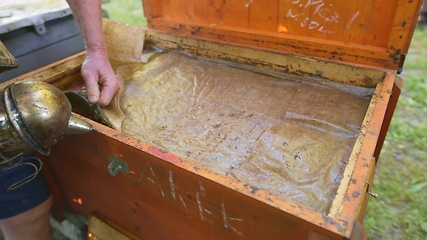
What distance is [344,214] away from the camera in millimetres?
816

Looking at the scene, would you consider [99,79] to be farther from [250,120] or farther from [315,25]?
[315,25]

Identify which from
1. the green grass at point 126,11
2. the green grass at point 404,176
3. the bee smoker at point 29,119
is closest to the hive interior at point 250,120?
the bee smoker at point 29,119

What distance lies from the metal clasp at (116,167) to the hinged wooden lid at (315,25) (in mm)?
1073

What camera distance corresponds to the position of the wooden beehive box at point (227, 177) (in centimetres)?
92

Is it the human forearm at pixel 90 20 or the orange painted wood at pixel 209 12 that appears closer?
the human forearm at pixel 90 20

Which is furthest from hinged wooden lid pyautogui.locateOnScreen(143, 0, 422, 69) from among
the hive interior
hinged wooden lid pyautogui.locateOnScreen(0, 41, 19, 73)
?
hinged wooden lid pyautogui.locateOnScreen(0, 41, 19, 73)

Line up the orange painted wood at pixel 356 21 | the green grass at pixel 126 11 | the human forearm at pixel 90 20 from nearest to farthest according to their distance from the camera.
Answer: the orange painted wood at pixel 356 21, the human forearm at pixel 90 20, the green grass at pixel 126 11

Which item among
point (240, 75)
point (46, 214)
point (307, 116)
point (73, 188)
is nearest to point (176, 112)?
point (240, 75)

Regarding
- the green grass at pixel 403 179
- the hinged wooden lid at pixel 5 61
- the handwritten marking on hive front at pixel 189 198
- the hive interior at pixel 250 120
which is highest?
the hinged wooden lid at pixel 5 61

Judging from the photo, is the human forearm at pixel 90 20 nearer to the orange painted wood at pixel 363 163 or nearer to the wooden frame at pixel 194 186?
the wooden frame at pixel 194 186

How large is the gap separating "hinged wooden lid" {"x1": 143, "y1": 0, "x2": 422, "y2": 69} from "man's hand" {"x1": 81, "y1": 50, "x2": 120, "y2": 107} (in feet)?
2.17

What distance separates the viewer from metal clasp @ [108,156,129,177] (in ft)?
4.14

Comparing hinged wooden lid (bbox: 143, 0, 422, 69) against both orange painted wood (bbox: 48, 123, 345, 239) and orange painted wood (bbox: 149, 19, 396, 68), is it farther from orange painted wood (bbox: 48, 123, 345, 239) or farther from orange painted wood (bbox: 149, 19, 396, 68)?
orange painted wood (bbox: 48, 123, 345, 239)

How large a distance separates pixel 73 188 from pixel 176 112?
32.3 inches
